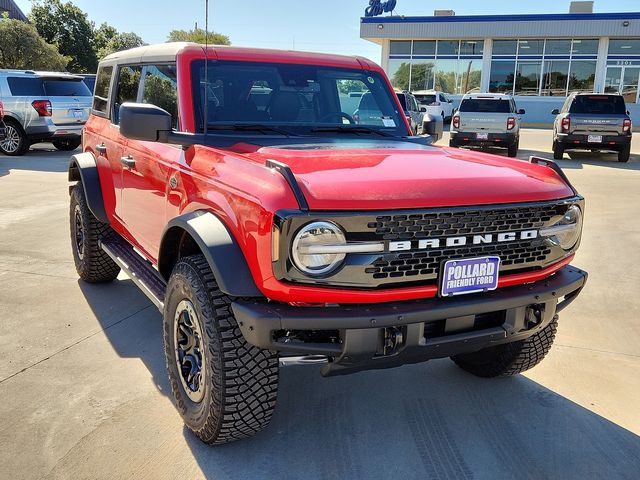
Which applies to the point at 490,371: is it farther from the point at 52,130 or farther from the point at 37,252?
the point at 52,130

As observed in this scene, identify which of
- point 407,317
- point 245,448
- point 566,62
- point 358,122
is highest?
point 566,62

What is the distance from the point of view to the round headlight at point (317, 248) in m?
2.36

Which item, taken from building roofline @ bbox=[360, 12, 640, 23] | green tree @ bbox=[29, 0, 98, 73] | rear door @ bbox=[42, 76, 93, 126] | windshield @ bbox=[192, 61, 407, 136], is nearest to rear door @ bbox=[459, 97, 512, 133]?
rear door @ bbox=[42, 76, 93, 126]

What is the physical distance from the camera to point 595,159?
1616 centimetres

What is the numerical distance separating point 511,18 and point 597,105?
19.3m

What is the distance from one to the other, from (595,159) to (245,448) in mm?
15653

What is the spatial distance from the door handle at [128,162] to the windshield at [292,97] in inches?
27.4

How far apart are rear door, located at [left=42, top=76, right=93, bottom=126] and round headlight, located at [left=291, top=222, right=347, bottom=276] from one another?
12.8 meters

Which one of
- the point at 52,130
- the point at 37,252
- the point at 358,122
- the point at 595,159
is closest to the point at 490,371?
the point at 358,122

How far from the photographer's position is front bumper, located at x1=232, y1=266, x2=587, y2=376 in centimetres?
238

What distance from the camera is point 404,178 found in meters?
2.63

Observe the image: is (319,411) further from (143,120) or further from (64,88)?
(64,88)

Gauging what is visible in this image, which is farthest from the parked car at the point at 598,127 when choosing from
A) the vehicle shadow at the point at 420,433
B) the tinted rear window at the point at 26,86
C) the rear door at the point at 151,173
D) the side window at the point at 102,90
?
the rear door at the point at 151,173

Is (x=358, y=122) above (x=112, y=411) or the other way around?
above
